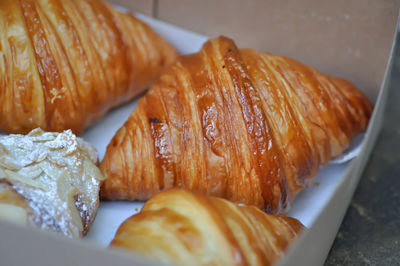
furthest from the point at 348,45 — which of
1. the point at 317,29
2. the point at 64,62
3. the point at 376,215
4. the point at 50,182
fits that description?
the point at 50,182

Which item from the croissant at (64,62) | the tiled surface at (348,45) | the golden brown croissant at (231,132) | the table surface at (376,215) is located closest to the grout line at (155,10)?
the tiled surface at (348,45)

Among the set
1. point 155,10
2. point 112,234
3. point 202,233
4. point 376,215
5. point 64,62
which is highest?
point 155,10

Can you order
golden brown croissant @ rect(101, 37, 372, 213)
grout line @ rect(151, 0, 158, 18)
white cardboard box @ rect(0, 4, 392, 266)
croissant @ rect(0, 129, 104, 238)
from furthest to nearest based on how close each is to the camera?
grout line @ rect(151, 0, 158, 18) < golden brown croissant @ rect(101, 37, 372, 213) < croissant @ rect(0, 129, 104, 238) < white cardboard box @ rect(0, 4, 392, 266)

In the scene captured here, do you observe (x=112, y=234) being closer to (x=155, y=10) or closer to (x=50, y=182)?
(x=50, y=182)

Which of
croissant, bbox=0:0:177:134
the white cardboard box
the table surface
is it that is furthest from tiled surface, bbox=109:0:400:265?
croissant, bbox=0:0:177:134

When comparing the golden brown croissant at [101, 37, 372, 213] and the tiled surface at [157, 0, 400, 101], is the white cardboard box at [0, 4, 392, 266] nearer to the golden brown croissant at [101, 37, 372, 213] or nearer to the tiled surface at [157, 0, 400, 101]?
the golden brown croissant at [101, 37, 372, 213]

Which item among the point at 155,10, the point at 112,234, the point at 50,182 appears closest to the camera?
the point at 50,182

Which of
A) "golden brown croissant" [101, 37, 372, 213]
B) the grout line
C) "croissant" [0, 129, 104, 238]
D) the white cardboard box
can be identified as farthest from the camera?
the grout line
